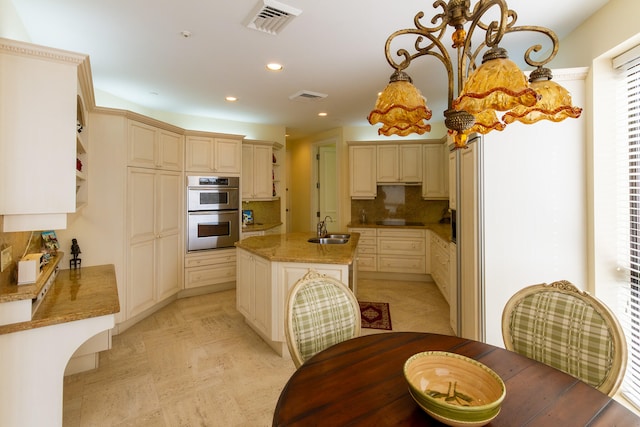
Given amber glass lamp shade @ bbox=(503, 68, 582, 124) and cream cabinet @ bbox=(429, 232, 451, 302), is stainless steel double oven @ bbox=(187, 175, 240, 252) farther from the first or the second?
amber glass lamp shade @ bbox=(503, 68, 582, 124)

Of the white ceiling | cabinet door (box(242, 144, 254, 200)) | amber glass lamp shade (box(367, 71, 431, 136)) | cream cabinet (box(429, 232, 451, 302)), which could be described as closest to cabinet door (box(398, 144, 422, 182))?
cream cabinet (box(429, 232, 451, 302))

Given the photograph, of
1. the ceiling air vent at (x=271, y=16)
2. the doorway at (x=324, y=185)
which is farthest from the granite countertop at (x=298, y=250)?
the doorway at (x=324, y=185)

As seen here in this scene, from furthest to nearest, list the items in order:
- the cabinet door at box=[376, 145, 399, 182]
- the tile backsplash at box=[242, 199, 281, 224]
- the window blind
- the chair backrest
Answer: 1. the tile backsplash at box=[242, 199, 281, 224]
2. the cabinet door at box=[376, 145, 399, 182]
3. the window blind
4. the chair backrest

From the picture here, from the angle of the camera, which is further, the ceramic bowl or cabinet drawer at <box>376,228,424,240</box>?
cabinet drawer at <box>376,228,424,240</box>

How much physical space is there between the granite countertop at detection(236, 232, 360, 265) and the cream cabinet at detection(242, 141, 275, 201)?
1750mm

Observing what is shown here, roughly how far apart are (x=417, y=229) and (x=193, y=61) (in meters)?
3.89

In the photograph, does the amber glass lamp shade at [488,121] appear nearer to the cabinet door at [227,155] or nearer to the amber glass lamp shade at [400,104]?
the amber glass lamp shade at [400,104]

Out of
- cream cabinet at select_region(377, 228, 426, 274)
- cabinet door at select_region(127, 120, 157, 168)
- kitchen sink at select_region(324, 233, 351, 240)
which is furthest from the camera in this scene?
cream cabinet at select_region(377, 228, 426, 274)

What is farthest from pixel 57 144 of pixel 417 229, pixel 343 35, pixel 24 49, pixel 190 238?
pixel 417 229

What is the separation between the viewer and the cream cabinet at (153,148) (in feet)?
10.8

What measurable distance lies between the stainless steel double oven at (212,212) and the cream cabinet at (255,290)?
130 centimetres

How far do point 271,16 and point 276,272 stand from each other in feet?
6.47

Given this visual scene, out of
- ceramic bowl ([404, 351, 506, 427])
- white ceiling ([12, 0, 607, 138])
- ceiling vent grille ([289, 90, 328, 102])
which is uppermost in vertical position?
ceiling vent grille ([289, 90, 328, 102])

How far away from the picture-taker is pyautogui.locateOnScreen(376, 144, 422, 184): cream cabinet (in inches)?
207
